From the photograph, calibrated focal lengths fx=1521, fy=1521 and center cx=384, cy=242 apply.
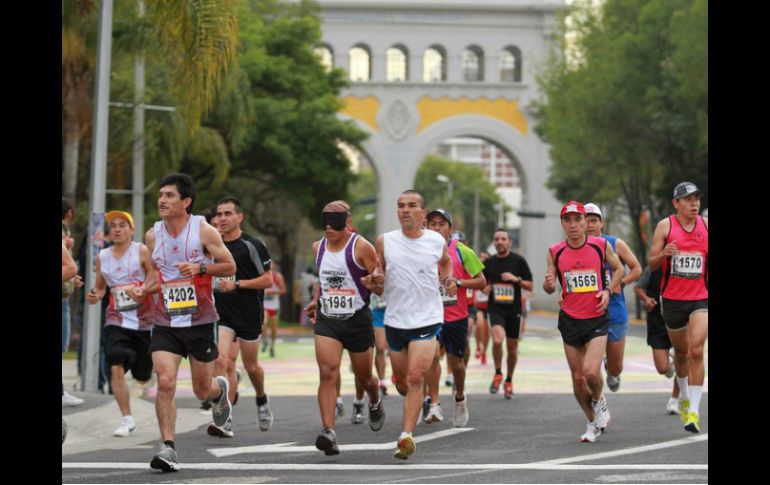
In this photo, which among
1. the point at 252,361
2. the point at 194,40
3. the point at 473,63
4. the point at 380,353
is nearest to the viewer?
the point at 252,361

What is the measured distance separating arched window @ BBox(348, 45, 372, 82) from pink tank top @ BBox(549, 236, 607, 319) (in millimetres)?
48068

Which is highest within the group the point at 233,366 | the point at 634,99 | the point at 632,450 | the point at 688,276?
Result: the point at 634,99

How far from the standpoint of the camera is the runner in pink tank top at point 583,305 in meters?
12.7

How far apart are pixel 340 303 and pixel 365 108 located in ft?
163

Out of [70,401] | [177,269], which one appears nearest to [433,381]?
[70,401]

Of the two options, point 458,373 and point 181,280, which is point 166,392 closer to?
point 181,280

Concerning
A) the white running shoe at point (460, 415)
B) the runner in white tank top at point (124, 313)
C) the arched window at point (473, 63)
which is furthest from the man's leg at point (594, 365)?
the arched window at point (473, 63)

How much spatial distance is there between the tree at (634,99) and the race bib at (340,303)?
103 ft

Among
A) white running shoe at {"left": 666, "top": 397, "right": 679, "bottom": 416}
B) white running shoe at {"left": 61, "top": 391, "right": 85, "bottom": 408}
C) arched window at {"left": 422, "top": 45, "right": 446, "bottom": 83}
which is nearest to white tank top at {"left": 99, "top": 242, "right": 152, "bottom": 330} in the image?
white running shoe at {"left": 61, "top": 391, "right": 85, "bottom": 408}

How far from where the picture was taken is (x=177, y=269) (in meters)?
10.9

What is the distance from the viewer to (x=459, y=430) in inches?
541

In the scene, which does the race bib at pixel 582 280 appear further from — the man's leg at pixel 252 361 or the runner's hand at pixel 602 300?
the man's leg at pixel 252 361

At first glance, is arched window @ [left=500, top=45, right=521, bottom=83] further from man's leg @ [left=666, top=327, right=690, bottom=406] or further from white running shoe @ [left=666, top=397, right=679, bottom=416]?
man's leg @ [left=666, top=327, right=690, bottom=406]

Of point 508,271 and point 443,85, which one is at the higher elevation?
point 443,85
